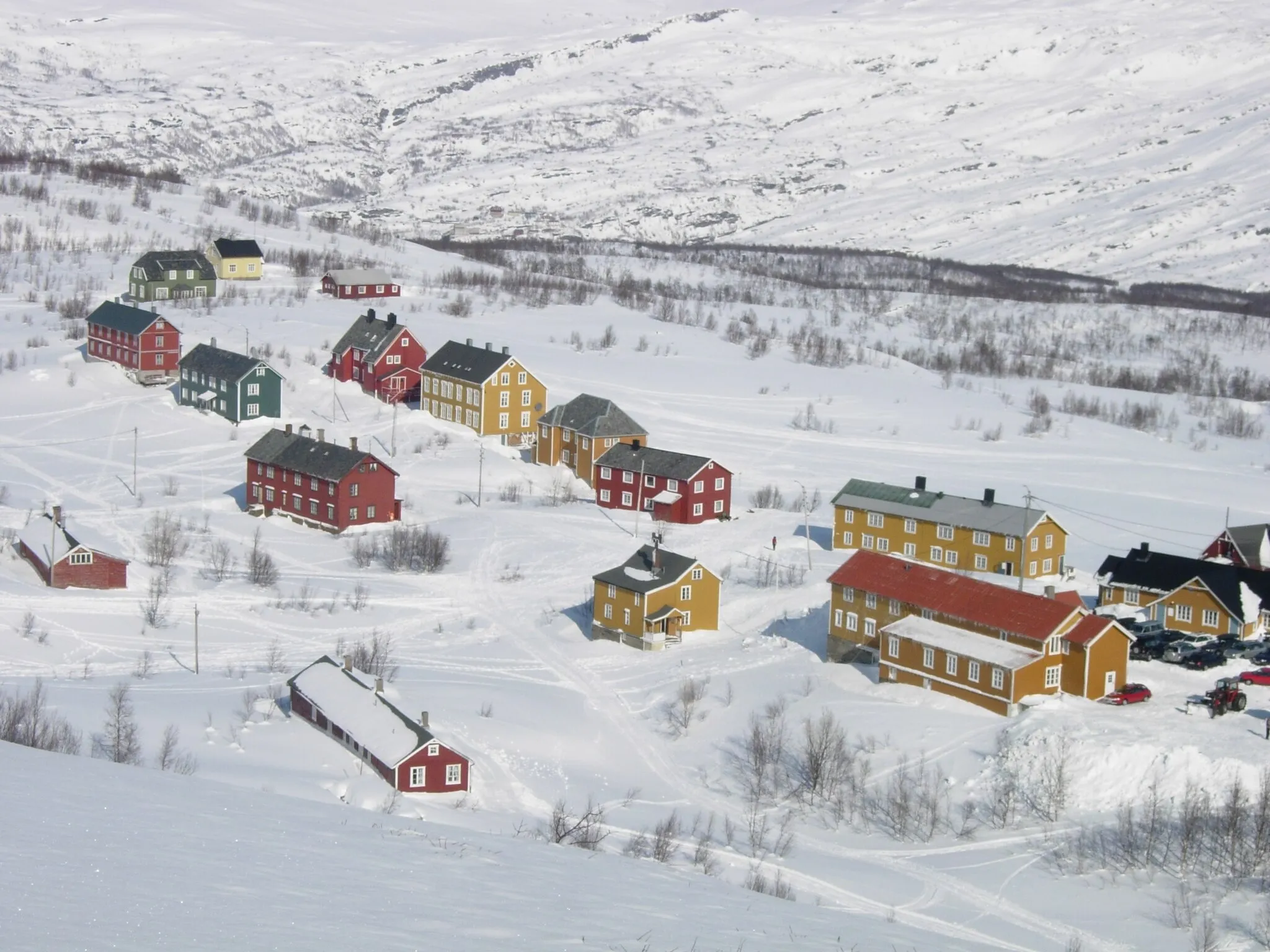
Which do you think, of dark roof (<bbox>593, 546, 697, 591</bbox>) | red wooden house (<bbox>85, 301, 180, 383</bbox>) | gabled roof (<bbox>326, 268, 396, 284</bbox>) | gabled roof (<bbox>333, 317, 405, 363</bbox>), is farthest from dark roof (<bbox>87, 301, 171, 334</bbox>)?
dark roof (<bbox>593, 546, 697, 591</bbox>)

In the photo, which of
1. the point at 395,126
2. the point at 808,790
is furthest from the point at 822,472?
the point at 395,126

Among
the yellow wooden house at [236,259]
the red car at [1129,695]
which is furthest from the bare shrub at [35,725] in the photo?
the yellow wooden house at [236,259]

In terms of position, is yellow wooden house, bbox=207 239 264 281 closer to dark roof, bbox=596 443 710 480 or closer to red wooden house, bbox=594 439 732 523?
dark roof, bbox=596 443 710 480

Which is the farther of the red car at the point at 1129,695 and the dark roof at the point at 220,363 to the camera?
the dark roof at the point at 220,363

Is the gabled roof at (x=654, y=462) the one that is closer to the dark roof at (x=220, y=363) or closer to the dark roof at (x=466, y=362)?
the dark roof at (x=466, y=362)

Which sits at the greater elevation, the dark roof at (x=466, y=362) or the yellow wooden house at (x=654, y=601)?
the dark roof at (x=466, y=362)
